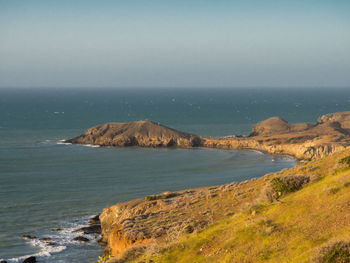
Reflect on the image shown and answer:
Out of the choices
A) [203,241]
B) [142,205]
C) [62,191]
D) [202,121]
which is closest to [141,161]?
[62,191]

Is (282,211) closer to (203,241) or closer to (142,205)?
(203,241)

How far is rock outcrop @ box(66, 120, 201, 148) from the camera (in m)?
84.7

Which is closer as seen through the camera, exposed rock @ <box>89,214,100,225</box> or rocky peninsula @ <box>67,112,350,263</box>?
rocky peninsula @ <box>67,112,350,263</box>

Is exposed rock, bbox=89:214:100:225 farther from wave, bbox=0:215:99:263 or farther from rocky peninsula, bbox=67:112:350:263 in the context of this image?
rocky peninsula, bbox=67:112:350:263

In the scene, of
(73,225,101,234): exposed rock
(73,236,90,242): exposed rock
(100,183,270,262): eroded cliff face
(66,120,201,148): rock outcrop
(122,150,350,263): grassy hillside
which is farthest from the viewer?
(66,120,201,148): rock outcrop

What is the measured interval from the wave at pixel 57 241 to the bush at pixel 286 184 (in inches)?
536

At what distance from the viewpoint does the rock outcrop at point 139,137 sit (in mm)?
84688

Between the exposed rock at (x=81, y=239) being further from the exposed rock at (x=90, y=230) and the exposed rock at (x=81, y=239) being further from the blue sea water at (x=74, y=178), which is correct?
the exposed rock at (x=90, y=230)

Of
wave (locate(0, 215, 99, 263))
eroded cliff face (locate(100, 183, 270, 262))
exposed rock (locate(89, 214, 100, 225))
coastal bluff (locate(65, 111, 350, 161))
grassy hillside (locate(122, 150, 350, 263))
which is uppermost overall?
grassy hillside (locate(122, 150, 350, 263))

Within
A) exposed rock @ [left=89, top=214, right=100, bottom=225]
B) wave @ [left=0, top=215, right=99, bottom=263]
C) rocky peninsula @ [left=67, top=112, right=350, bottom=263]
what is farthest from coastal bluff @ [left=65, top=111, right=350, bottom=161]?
wave @ [left=0, top=215, right=99, bottom=263]

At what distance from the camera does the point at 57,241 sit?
108 feet

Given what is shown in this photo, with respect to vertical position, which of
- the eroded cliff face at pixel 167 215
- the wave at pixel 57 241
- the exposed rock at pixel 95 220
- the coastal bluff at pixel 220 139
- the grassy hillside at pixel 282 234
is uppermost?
the grassy hillside at pixel 282 234

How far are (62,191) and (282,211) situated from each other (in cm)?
3091

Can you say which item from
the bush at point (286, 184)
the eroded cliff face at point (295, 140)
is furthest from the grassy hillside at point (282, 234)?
the eroded cliff face at point (295, 140)
